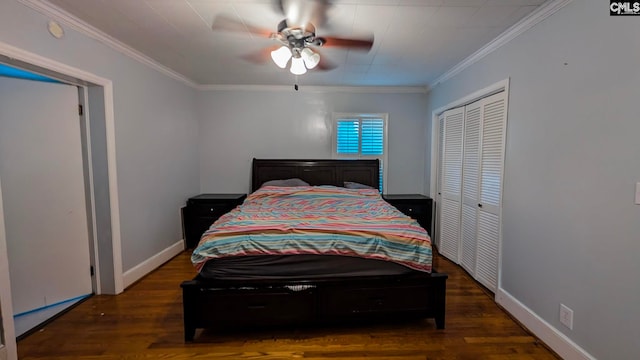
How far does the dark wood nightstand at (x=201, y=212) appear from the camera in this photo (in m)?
3.98

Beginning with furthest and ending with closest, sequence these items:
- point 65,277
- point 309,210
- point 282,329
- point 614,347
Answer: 1. point 309,210
2. point 65,277
3. point 282,329
4. point 614,347

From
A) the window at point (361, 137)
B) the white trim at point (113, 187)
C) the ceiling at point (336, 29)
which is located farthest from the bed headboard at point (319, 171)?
the white trim at point (113, 187)

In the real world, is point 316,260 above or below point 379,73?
below

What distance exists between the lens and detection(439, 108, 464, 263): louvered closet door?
3.39m

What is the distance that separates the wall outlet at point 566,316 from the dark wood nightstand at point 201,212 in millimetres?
3709

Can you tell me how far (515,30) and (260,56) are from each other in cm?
242

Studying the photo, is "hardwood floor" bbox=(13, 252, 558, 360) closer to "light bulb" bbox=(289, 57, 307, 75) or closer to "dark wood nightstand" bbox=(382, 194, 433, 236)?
"dark wood nightstand" bbox=(382, 194, 433, 236)

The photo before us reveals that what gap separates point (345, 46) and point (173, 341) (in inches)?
116

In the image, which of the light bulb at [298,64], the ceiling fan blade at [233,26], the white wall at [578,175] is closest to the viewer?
the white wall at [578,175]

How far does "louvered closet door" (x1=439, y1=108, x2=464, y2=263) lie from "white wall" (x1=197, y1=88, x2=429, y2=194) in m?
0.77

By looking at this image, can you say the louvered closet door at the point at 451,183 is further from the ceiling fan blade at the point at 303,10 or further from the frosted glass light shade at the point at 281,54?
the frosted glass light shade at the point at 281,54

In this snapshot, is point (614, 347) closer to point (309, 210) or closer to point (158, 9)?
point (309, 210)

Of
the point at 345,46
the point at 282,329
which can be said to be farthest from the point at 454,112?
the point at 282,329

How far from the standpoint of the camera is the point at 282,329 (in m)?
2.19
